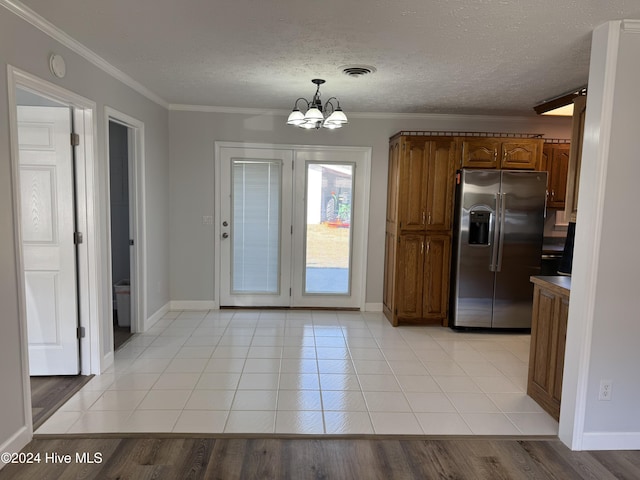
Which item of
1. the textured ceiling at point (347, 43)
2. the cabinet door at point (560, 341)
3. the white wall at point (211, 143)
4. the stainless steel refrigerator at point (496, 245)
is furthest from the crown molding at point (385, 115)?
the cabinet door at point (560, 341)

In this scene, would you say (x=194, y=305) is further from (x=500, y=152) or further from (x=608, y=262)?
(x=608, y=262)

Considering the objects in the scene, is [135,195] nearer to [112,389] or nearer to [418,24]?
[112,389]

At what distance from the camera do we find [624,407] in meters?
2.50

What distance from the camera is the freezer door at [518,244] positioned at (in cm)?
446

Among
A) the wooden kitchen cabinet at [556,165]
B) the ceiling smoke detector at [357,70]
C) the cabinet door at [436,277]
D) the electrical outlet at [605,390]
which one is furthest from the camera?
the wooden kitchen cabinet at [556,165]

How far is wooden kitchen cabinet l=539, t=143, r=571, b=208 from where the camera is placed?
4.95m

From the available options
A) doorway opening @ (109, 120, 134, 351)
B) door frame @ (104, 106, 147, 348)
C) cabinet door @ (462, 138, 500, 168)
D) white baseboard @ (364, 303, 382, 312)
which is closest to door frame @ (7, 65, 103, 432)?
door frame @ (104, 106, 147, 348)

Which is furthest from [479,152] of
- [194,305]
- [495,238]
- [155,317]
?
[155,317]

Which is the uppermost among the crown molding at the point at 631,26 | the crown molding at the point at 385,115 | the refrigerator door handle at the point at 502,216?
the crown molding at the point at 385,115

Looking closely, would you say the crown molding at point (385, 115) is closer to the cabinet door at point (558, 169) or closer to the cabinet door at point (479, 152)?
the cabinet door at point (558, 169)

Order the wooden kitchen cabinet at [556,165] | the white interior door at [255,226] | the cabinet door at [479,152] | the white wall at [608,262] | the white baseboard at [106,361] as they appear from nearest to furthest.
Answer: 1. the white wall at [608,262]
2. the white baseboard at [106,361]
3. the cabinet door at [479,152]
4. the wooden kitchen cabinet at [556,165]
5. the white interior door at [255,226]

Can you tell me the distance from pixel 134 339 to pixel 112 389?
1.12 meters

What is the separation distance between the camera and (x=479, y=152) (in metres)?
4.59

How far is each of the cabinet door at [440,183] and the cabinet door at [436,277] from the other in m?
0.18
